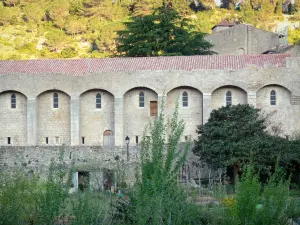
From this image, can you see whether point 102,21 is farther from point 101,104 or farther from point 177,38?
point 101,104

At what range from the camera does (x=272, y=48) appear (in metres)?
55.1

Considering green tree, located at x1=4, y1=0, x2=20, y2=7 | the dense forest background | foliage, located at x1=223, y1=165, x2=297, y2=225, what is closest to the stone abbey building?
foliage, located at x1=223, y1=165, x2=297, y2=225

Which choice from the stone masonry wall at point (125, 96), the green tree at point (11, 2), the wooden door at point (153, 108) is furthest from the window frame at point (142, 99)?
the green tree at point (11, 2)

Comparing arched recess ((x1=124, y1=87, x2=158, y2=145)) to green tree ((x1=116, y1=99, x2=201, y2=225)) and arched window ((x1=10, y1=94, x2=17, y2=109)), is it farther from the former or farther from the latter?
green tree ((x1=116, y1=99, x2=201, y2=225))

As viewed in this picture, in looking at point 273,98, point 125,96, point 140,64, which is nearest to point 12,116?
point 125,96

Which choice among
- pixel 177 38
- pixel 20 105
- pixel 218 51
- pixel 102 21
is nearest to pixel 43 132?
pixel 20 105

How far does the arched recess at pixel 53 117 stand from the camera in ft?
135

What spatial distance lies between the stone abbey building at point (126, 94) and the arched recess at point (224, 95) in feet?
0.20

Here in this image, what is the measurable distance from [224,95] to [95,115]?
27.2ft

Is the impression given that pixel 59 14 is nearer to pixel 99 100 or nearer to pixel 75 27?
pixel 75 27

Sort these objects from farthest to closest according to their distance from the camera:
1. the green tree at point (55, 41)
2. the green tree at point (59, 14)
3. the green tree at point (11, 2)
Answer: the green tree at point (11, 2) → the green tree at point (59, 14) → the green tree at point (55, 41)

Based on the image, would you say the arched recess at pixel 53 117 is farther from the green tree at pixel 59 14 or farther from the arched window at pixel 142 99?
the green tree at pixel 59 14

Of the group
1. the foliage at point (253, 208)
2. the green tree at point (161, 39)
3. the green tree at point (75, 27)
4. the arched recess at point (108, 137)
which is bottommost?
the foliage at point (253, 208)

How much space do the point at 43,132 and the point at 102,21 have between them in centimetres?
5963
